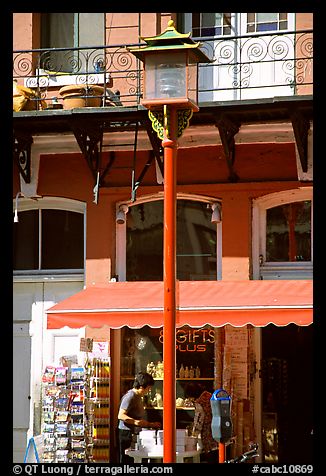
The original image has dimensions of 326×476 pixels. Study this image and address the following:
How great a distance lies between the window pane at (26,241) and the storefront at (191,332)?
1.50 meters


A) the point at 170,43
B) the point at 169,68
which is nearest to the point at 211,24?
the point at 170,43

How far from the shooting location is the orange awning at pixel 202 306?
37.8 feet

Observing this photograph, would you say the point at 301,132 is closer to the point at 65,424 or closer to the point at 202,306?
the point at 202,306

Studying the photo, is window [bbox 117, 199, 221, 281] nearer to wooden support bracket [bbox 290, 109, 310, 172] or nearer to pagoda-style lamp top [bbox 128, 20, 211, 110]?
wooden support bracket [bbox 290, 109, 310, 172]

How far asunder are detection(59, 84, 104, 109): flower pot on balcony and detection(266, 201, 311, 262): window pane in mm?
2805

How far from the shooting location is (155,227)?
1384cm

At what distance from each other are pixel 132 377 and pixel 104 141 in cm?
317

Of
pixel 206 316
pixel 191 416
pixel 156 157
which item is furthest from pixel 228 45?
pixel 191 416

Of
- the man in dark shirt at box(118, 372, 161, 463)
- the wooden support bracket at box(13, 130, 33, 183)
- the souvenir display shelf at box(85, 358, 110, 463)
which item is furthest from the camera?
the wooden support bracket at box(13, 130, 33, 183)

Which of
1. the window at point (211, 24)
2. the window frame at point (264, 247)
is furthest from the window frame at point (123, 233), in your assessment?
the window at point (211, 24)

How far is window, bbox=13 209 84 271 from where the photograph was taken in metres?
14.2

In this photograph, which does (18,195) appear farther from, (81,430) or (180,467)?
(180,467)

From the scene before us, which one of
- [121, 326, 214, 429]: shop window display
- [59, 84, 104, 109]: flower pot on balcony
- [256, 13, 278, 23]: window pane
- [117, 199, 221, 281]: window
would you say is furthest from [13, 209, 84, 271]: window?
[256, 13, 278, 23]: window pane

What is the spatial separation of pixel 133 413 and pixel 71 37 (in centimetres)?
563
